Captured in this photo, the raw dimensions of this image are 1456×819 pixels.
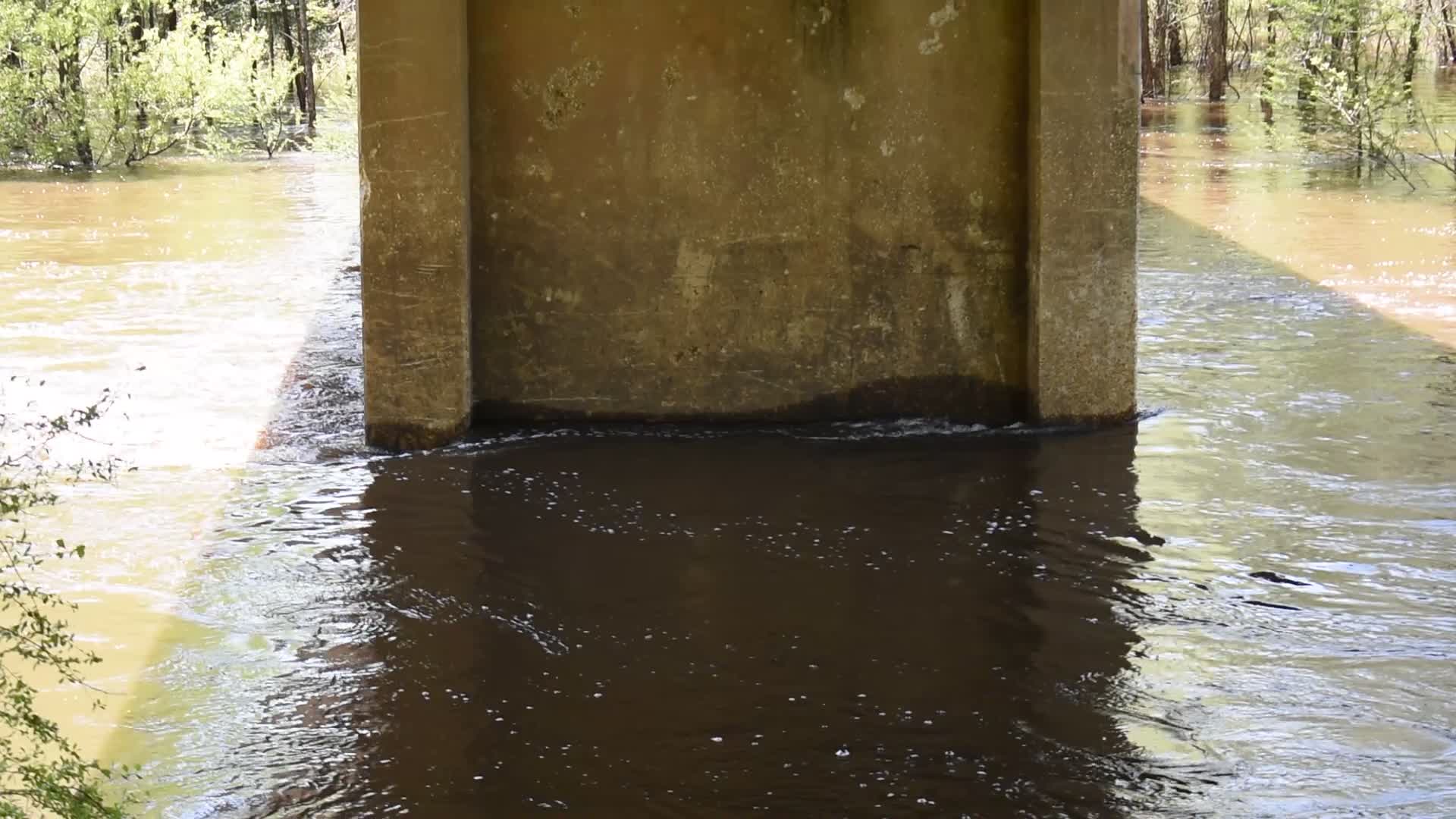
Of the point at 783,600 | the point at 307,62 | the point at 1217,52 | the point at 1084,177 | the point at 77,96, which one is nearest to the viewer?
the point at 783,600

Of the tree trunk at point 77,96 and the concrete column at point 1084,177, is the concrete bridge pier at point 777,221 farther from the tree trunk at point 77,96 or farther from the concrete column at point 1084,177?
the tree trunk at point 77,96

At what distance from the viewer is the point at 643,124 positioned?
8008 millimetres

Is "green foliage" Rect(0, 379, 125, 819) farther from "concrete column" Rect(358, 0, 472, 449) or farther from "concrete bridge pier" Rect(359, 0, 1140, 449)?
"concrete bridge pier" Rect(359, 0, 1140, 449)

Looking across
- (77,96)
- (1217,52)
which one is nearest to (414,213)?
(77,96)

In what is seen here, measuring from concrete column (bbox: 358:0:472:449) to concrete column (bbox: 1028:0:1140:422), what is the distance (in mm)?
2896

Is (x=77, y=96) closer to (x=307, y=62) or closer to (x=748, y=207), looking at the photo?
(x=307, y=62)

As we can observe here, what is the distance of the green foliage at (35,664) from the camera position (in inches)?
117

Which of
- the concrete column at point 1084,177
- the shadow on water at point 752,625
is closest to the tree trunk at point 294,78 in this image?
the concrete column at point 1084,177

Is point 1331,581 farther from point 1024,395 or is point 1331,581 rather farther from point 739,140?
point 739,140

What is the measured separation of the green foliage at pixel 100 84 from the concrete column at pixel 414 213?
1749cm

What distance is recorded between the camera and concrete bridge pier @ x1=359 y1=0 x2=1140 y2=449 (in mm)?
7785

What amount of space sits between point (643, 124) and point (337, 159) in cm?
2051

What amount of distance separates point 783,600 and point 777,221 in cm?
299

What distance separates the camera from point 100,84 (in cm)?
2391
